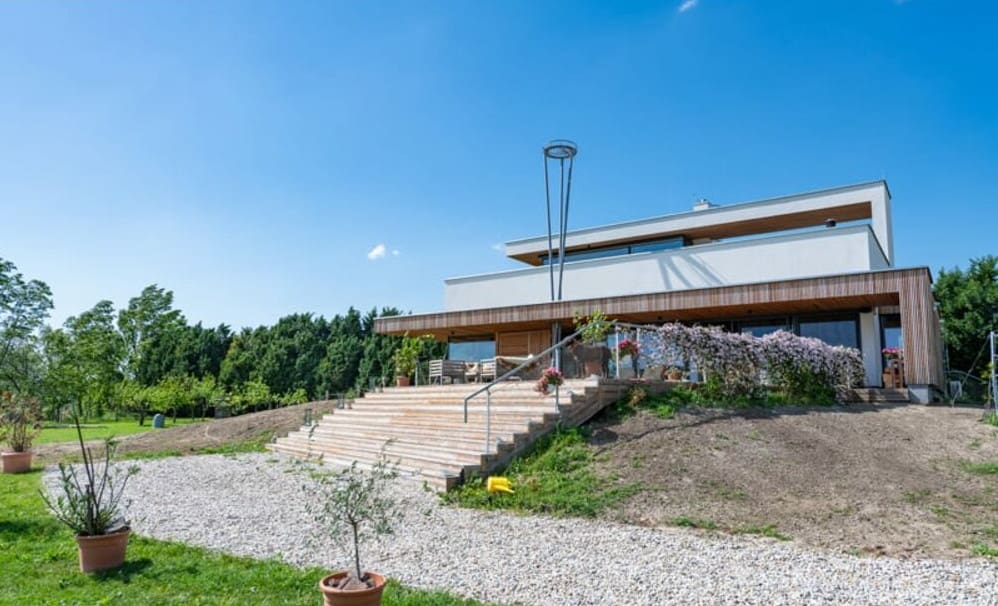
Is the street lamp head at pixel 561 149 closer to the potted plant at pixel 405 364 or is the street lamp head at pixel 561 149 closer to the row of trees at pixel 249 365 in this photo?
the potted plant at pixel 405 364

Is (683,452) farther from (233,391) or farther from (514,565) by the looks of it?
(233,391)

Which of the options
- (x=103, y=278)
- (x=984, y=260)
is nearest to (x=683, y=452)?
(x=103, y=278)

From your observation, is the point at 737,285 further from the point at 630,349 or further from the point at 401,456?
the point at 401,456

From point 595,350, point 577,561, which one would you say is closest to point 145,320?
point 595,350

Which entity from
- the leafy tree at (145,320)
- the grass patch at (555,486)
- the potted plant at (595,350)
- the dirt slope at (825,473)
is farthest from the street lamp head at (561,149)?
the leafy tree at (145,320)

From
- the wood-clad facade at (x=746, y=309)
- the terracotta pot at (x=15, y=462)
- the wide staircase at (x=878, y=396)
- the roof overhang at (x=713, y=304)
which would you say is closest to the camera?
the wide staircase at (x=878, y=396)

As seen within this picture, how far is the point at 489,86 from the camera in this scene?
1535 centimetres

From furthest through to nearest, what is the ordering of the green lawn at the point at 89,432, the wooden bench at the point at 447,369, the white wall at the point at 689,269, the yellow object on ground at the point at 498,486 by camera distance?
the green lawn at the point at 89,432 → the wooden bench at the point at 447,369 → the white wall at the point at 689,269 → the yellow object on ground at the point at 498,486

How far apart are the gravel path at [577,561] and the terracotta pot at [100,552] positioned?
3.32ft

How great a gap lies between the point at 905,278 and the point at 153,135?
15.5 m

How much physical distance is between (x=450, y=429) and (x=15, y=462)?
30.7ft

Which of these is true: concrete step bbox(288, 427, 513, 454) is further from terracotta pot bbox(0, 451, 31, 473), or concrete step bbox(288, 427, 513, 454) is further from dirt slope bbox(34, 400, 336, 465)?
terracotta pot bbox(0, 451, 31, 473)

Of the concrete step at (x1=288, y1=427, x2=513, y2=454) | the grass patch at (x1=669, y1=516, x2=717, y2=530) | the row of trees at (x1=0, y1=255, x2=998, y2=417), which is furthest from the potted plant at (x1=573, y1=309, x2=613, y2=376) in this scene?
the row of trees at (x1=0, y1=255, x2=998, y2=417)

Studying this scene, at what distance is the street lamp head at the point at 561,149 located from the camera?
2197cm
